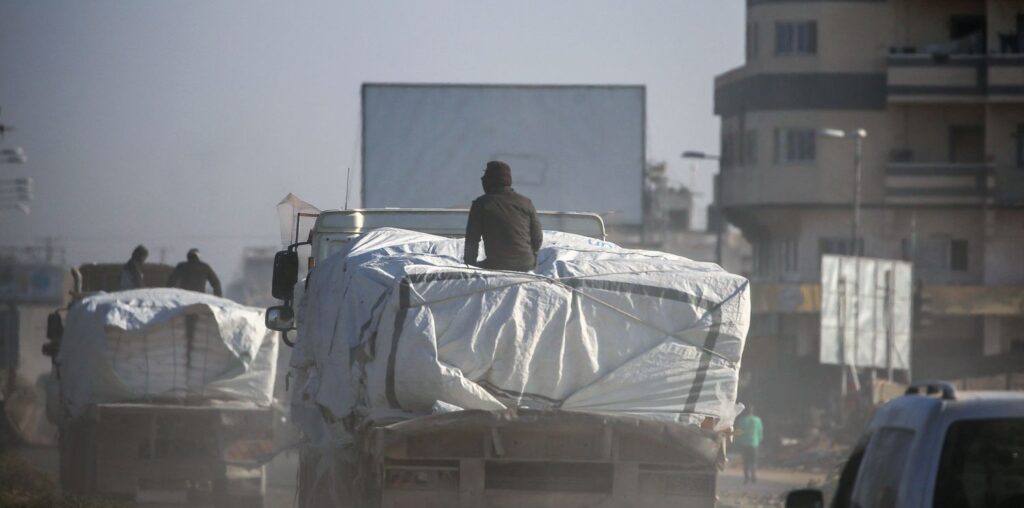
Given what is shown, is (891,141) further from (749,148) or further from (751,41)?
(751,41)

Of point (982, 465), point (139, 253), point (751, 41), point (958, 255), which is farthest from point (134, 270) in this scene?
point (958, 255)

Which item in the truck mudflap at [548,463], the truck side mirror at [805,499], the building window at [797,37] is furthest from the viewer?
the building window at [797,37]

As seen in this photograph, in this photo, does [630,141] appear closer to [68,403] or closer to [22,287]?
[68,403]

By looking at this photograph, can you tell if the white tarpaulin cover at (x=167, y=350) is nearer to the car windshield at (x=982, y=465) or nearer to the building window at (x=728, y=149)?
the car windshield at (x=982, y=465)

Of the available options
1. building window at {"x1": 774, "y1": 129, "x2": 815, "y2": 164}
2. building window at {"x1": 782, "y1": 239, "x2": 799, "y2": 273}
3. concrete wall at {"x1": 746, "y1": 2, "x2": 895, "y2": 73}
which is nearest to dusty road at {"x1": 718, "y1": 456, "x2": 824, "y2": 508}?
building window at {"x1": 782, "y1": 239, "x2": 799, "y2": 273}

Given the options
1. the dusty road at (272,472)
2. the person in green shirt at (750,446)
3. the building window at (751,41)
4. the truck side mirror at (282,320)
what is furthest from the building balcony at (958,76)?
the truck side mirror at (282,320)

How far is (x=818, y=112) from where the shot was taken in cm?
5800

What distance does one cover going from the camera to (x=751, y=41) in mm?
59125

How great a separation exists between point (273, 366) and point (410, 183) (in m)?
9.80

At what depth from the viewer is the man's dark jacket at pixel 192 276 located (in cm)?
1828

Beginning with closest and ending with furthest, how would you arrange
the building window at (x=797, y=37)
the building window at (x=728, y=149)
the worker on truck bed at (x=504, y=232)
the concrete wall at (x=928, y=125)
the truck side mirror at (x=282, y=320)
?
the worker on truck bed at (x=504, y=232) → the truck side mirror at (x=282, y=320) → the building window at (x=797, y=37) → the concrete wall at (x=928, y=125) → the building window at (x=728, y=149)

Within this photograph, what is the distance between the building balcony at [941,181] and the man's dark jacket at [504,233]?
160 feet

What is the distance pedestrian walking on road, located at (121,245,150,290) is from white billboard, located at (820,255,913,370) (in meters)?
21.9

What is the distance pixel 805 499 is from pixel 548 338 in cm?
261
